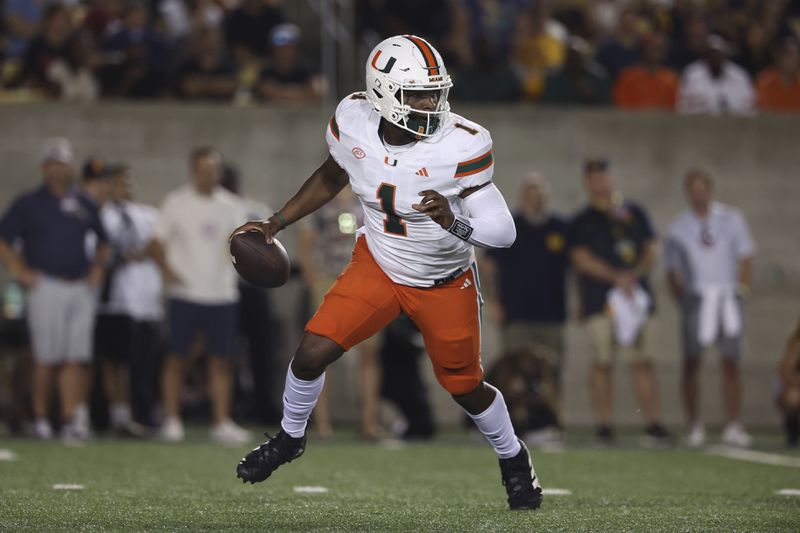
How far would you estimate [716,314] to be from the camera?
10031mm

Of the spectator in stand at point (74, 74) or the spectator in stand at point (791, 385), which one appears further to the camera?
the spectator in stand at point (74, 74)

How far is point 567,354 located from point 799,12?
465 cm

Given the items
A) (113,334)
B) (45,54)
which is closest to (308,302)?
(113,334)

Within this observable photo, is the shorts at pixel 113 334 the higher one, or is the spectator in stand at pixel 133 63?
the spectator in stand at pixel 133 63

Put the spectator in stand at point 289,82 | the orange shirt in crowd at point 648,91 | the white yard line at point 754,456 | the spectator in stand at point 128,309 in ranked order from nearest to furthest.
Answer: the white yard line at point 754,456
the spectator in stand at point 128,309
the spectator in stand at point 289,82
the orange shirt in crowd at point 648,91

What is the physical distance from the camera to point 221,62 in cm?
1166

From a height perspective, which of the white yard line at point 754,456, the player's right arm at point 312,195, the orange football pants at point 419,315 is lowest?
the white yard line at point 754,456

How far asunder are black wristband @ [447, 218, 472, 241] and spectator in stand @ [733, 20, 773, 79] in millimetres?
8186

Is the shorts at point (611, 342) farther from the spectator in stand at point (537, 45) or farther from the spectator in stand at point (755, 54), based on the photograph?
the spectator in stand at point (755, 54)

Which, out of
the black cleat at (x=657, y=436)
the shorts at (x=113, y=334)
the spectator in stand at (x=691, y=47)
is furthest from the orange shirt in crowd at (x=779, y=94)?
the shorts at (x=113, y=334)

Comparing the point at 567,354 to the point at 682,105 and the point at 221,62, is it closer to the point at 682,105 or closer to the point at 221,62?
the point at 682,105

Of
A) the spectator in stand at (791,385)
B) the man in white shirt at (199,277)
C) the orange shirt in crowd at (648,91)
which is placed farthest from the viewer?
the orange shirt in crowd at (648,91)

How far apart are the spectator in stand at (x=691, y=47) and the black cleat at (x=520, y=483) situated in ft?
24.4

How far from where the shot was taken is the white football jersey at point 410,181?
5328mm
